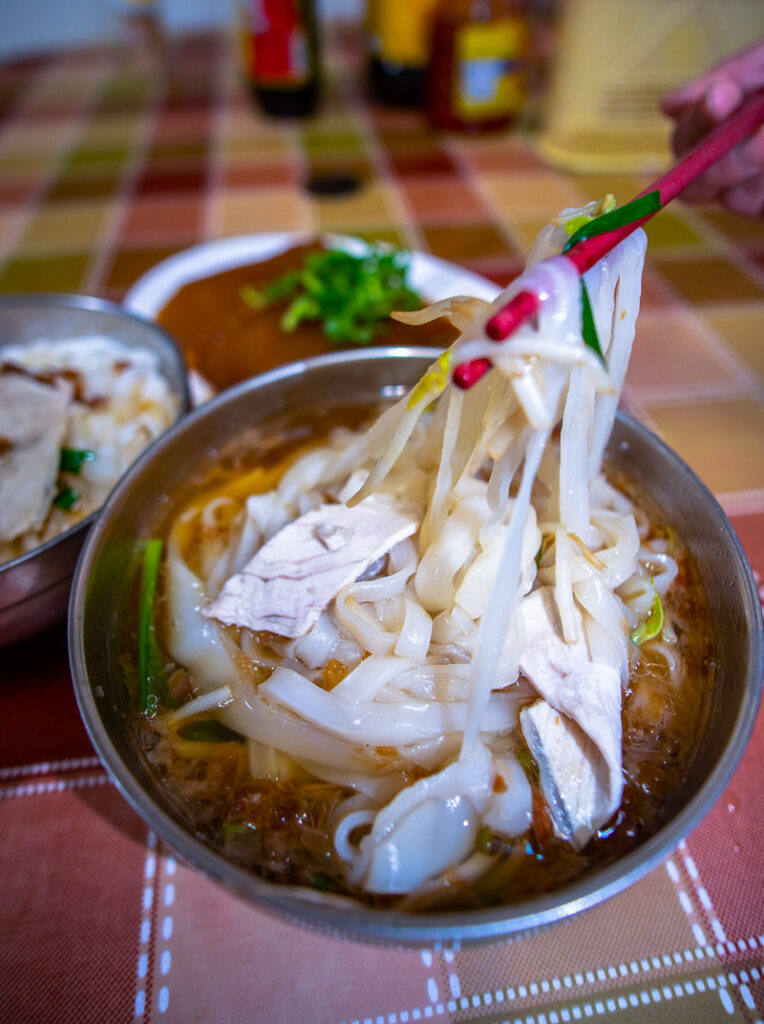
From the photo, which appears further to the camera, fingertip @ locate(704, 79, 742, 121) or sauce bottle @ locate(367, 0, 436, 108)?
sauce bottle @ locate(367, 0, 436, 108)

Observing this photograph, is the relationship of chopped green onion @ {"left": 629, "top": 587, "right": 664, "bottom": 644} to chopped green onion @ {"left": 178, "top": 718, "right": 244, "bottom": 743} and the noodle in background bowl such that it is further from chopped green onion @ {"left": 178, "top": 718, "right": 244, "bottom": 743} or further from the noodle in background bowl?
chopped green onion @ {"left": 178, "top": 718, "right": 244, "bottom": 743}

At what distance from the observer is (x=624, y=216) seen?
87 cm

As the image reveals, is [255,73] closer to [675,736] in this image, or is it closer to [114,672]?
[114,672]

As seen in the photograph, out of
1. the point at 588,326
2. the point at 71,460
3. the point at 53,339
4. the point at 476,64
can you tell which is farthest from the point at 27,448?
the point at 476,64

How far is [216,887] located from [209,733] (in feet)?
0.75

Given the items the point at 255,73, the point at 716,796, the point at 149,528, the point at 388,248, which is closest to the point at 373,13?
the point at 255,73

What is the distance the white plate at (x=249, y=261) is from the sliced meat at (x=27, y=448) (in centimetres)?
58

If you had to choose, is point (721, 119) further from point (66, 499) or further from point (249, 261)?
point (66, 499)

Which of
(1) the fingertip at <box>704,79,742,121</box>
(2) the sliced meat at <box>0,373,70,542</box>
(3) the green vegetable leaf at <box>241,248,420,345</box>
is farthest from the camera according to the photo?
(3) the green vegetable leaf at <box>241,248,420,345</box>

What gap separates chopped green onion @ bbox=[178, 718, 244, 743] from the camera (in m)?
1.03

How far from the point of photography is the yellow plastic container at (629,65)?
2830mm

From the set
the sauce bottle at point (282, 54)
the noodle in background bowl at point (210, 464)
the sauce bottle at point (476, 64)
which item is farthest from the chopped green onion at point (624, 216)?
the sauce bottle at point (282, 54)

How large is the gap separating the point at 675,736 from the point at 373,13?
3775mm

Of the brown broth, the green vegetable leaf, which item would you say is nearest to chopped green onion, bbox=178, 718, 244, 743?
the brown broth
